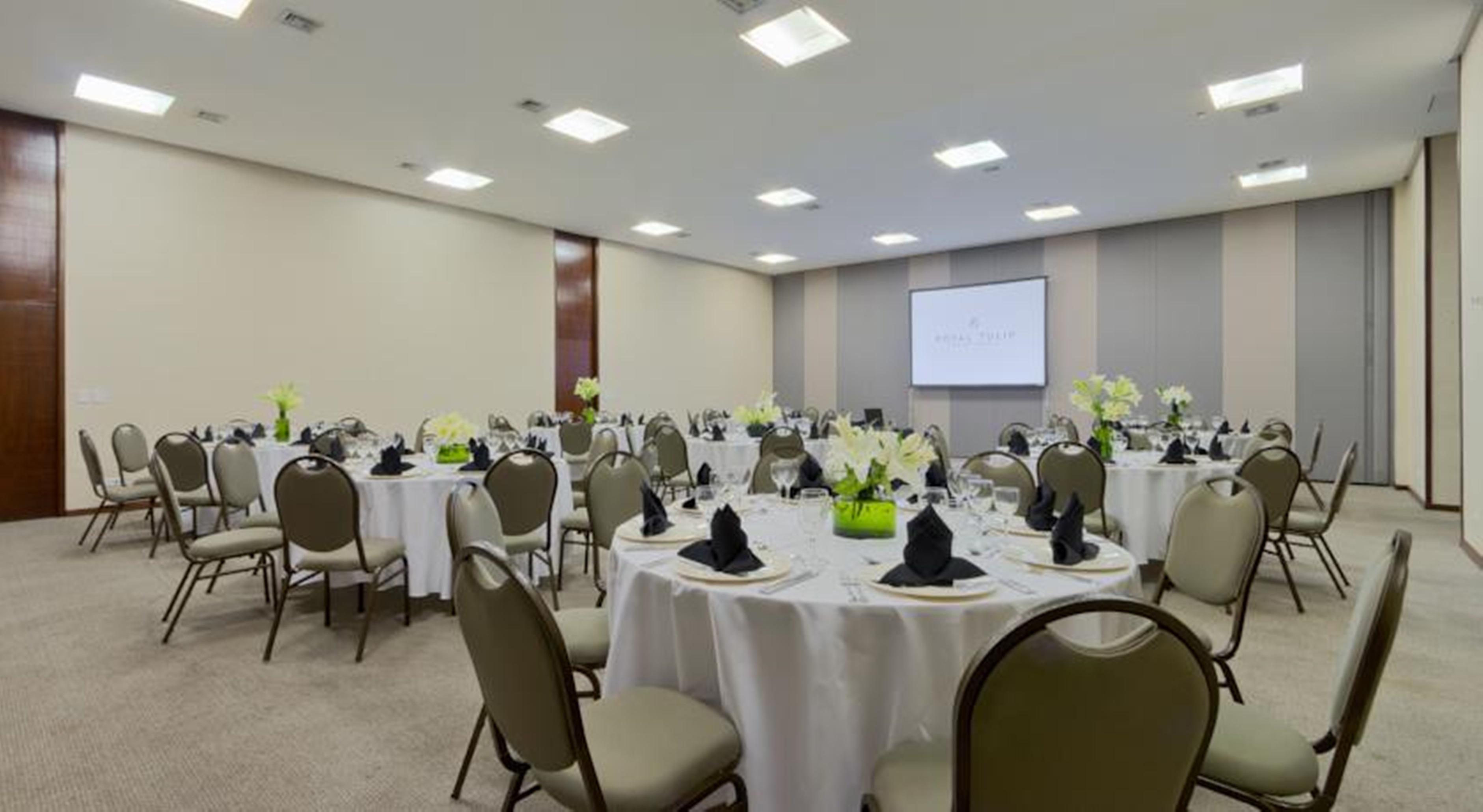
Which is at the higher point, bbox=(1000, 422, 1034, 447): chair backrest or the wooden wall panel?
the wooden wall panel

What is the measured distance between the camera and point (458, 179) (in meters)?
8.59

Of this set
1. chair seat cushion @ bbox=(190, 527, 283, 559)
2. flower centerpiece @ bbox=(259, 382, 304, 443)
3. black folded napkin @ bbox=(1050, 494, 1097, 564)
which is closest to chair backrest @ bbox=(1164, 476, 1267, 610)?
black folded napkin @ bbox=(1050, 494, 1097, 564)

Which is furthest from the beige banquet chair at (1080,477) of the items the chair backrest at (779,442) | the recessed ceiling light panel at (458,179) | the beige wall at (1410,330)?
the recessed ceiling light panel at (458,179)

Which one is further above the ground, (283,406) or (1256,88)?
(1256,88)

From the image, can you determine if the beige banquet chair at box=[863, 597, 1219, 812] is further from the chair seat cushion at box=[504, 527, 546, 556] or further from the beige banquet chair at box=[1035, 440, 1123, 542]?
the beige banquet chair at box=[1035, 440, 1123, 542]

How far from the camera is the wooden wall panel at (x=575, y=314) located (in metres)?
11.3

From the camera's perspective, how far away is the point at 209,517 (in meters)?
6.12

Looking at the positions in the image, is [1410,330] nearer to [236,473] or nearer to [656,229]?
[656,229]

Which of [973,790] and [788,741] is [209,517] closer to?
[788,741]

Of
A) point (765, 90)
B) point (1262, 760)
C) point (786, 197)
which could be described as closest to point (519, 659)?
point (1262, 760)

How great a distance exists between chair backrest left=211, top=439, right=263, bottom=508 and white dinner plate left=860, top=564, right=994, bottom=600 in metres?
4.62

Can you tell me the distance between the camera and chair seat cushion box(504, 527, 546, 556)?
384 cm

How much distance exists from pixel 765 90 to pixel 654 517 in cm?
468

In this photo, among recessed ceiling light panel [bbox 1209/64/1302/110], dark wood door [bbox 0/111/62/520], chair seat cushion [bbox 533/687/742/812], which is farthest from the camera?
dark wood door [bbox 0/111/62/520]
